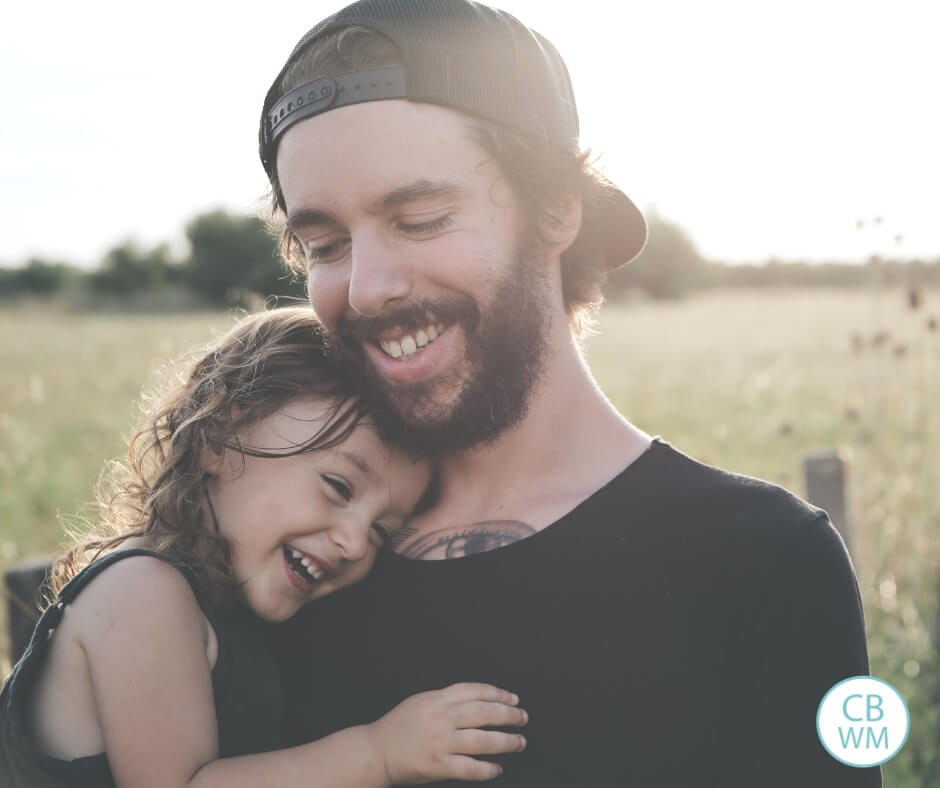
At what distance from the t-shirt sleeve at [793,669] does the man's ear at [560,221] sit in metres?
0.92

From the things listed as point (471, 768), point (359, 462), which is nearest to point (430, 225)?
point (359, 462)

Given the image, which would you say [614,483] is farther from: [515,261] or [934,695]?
[934,695]

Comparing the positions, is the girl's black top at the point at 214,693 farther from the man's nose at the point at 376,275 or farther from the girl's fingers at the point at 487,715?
the man's nose at the point at 376,275

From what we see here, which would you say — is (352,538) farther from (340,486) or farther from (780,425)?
(780,425)

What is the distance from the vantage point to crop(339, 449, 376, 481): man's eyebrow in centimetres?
204

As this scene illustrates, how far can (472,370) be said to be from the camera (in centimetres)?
196

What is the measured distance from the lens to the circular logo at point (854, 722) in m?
1.45

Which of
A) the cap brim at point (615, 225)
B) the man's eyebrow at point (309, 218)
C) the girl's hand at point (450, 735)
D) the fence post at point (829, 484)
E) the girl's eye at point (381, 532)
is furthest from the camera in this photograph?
the fence post at point (829, 484)

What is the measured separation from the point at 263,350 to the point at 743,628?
1313mm

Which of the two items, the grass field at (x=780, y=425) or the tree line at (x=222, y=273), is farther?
the tree line at (x=222, y=273)

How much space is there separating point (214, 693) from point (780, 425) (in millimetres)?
2866

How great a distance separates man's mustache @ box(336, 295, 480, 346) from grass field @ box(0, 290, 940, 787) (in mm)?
917

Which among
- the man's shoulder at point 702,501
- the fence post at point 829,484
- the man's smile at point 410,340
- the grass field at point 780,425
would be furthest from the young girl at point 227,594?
the fence post at point 829,484

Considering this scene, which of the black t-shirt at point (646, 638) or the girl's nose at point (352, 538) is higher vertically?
the girl's nose at point (352, 538)
